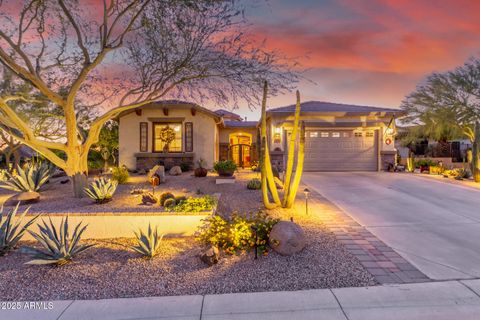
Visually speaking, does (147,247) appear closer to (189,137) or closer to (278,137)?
(189,137)

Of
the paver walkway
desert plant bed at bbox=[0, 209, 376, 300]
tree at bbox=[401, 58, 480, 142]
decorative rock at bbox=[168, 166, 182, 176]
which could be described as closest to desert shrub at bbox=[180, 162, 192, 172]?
decorative rock at bbox=[168, 166, 182, 176]

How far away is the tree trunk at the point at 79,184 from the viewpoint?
317 inches

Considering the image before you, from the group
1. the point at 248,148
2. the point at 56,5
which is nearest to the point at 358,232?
the point at 56,5

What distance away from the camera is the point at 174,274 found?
394 centimetres

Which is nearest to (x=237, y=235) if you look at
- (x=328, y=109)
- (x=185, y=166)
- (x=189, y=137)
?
(x=185, y=166)

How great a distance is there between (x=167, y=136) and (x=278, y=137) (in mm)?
6828

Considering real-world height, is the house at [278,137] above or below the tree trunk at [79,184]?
above

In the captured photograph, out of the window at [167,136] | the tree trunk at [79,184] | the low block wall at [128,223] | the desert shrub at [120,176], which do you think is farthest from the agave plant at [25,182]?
the window at [167,136]

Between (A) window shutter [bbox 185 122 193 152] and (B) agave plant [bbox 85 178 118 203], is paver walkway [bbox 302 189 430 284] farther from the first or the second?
(A) window shutter [bbox 185 122 193 152]

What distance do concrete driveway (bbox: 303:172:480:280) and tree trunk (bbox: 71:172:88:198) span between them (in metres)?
7.79

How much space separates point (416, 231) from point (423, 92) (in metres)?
19.2

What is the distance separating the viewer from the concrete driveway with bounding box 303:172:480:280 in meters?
4.15

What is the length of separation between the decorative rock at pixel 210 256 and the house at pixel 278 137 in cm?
1200

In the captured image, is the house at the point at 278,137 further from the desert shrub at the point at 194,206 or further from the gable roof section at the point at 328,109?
the desert shrub at the point at 194,206
